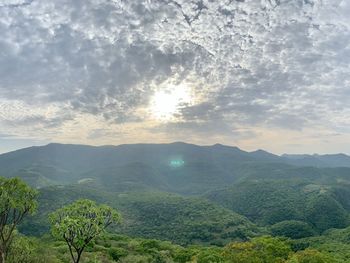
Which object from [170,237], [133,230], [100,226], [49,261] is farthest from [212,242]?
[100,226]

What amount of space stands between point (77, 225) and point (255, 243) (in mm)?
37889

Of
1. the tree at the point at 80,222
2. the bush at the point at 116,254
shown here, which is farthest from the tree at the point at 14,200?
the bush at the point at 116,254

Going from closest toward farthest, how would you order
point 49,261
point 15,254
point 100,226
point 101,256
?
point 100,226, point 15,254, point 49,261, point 101,256

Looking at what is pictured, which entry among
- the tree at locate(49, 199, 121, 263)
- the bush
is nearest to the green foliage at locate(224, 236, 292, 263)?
the bush

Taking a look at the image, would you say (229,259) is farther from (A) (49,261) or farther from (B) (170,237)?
(B) (170,237)

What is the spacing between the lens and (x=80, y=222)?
2458cm

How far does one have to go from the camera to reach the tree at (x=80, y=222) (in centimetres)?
2448

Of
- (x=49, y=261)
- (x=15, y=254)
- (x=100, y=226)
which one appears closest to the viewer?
(x=100, y=226)

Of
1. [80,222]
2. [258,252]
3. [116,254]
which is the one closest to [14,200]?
[80,222]

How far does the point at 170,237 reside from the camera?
18712 cm

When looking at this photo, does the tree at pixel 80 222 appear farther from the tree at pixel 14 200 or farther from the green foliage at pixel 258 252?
the green foliage at pixel 258 252

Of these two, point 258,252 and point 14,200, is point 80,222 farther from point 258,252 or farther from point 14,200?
point 258,252

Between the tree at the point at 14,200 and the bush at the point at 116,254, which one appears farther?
the bush at the point at 116,254

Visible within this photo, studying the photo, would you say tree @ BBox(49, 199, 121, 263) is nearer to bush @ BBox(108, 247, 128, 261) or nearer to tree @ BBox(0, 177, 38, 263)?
tree @ BBox(0, 177, 38, 263)
